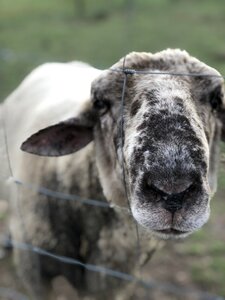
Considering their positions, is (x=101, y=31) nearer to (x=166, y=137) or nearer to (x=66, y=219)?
(x=66, y=219)

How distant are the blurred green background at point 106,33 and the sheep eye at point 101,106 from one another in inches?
86.4

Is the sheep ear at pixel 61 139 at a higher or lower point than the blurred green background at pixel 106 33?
higher

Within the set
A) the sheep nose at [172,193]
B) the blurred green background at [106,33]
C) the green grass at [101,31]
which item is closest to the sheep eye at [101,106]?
the sheep nose at [172,193]

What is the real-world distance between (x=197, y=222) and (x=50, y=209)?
1236mm

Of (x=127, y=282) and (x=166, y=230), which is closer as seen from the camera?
(x=166, y=230)

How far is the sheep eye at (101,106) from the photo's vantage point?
2837 mm

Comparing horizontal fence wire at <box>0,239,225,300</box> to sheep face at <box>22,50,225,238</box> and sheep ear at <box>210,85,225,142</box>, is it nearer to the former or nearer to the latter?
sheep face at <box>22,50,225,238</box>

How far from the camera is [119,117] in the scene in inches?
106

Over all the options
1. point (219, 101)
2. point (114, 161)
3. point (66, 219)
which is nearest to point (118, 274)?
point (66, 219)

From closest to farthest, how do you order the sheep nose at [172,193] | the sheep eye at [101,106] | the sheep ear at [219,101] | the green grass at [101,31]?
1. the sheep nose at [172,193]
2. the sheep ear at [219,101]
3. the sheep eye at [101,106]
4. the green grass at [101,31]

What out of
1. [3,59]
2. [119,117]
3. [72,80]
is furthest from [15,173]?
[3,59]

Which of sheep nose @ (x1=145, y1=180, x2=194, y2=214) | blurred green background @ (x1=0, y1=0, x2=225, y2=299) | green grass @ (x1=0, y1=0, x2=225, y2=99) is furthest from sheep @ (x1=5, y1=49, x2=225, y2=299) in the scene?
green grass @ (x1=0, y1=0, x2=225, y2=99)

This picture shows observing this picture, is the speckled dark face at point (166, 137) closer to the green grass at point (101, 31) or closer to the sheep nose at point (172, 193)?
the sheep nose at point (172, 193)

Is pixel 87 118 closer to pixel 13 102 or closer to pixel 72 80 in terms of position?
pixel 72 80
